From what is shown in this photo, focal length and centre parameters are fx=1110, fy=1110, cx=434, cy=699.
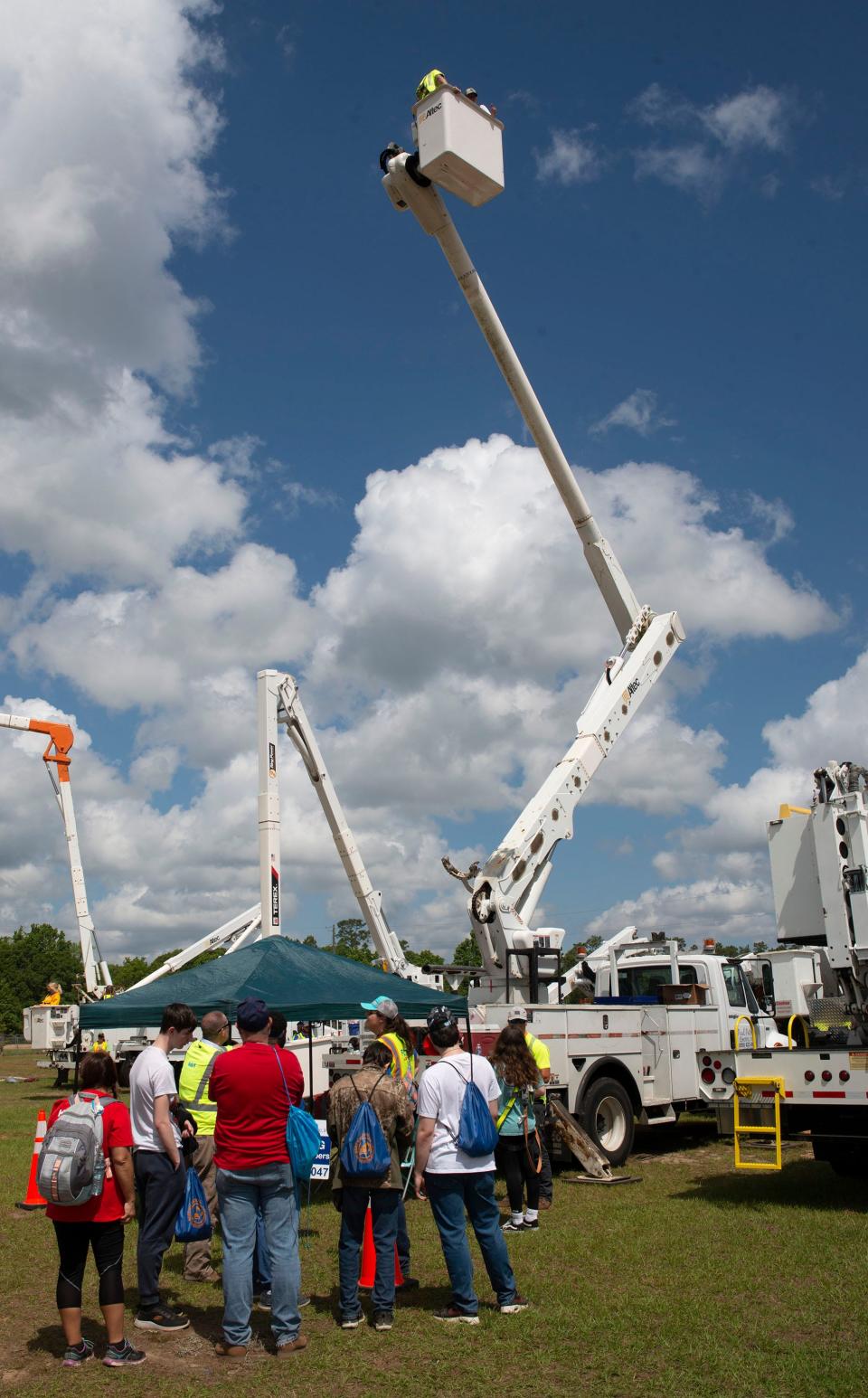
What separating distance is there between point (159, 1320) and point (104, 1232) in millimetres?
1222

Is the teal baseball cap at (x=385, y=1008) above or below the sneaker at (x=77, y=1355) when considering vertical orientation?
above

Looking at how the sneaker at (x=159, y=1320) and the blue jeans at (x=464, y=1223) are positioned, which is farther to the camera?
the sneaker at (x=159, y=1320)

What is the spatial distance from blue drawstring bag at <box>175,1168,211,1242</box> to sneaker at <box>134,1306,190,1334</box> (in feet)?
1.77

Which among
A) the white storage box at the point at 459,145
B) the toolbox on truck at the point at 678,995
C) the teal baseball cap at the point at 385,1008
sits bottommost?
the toolbox on truck at the point at 678,995

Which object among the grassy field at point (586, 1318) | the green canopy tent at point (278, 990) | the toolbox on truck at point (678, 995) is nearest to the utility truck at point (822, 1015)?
the grassy field at point (586, 1318)

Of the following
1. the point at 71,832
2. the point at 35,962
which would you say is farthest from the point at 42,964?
the point at 71,832

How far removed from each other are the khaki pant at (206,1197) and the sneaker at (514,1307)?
86.5 inches

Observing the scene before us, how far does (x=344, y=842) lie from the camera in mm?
25391

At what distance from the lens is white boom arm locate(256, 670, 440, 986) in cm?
2138

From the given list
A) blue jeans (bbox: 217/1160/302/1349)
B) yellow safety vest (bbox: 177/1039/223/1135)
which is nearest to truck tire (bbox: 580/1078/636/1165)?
yellow safety vest (bbox: 177/1039/223/1135)

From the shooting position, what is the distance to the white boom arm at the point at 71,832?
30953 mm

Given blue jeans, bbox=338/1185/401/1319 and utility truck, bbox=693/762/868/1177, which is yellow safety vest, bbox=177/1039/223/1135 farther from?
utility truck, bbox=693/762/868/1177

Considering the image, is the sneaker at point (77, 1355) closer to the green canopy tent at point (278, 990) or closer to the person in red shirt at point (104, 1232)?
the person in red shirt at point (104, 1232)

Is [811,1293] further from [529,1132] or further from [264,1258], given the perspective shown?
[264,1258]
